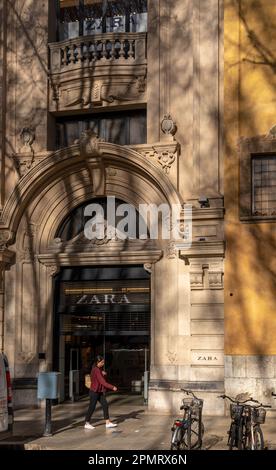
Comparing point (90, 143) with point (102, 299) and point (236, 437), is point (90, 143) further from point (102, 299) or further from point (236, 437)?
point (236, 437)

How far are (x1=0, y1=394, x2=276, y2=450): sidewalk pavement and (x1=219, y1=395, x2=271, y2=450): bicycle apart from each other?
0.85 m

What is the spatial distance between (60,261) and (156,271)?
280cm

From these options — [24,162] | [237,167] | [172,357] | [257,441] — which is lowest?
[257,441]

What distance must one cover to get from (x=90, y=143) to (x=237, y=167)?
409 cm

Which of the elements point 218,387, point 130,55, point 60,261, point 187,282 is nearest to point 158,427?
point 218,387

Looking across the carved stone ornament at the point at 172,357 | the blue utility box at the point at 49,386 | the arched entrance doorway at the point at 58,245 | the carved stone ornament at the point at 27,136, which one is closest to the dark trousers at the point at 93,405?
the blue utility box at the point at 49,386

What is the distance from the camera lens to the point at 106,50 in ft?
73.1

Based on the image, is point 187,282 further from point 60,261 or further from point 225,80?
point 225,80

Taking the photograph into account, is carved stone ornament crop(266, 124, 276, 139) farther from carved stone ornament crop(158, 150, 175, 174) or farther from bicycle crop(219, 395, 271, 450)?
bicycle crop(219, 395, 271, 450)

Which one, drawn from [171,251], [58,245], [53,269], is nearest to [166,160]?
[171,251]

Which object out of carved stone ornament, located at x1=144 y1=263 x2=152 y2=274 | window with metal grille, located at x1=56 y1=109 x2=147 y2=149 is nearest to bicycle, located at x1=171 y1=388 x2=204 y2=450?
carved stone ornament, located at x1=144 y1=263 x2=152 y2=274

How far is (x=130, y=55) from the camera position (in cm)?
2227

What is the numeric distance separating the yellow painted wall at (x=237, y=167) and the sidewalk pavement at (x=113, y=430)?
7.67ft
